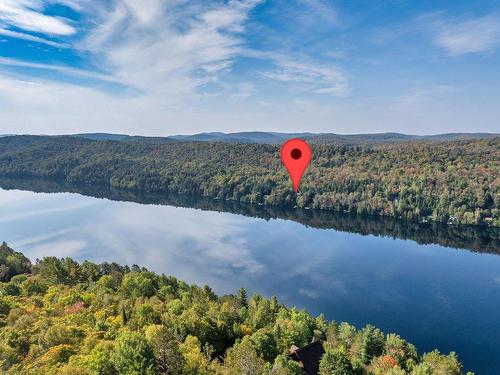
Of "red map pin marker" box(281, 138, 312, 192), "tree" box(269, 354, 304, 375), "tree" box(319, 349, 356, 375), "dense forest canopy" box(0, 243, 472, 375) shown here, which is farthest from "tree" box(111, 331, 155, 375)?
"red map pin marker" box(281, 138, 312, 192)

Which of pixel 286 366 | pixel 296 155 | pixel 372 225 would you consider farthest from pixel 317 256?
pixel 296 155

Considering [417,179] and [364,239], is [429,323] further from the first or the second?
[417,179]

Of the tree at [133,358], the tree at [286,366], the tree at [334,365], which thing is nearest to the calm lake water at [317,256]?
the tree at [334,365]

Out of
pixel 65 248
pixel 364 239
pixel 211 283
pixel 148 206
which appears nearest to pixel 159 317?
pixel 211 283

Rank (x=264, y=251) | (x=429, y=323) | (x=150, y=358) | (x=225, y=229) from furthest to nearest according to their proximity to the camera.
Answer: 1. (x=225, y=229)
2. (x=264, y=251)
3. (x=429, y=323)
4. (x=150, y=358)

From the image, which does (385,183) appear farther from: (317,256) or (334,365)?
(334,365)
